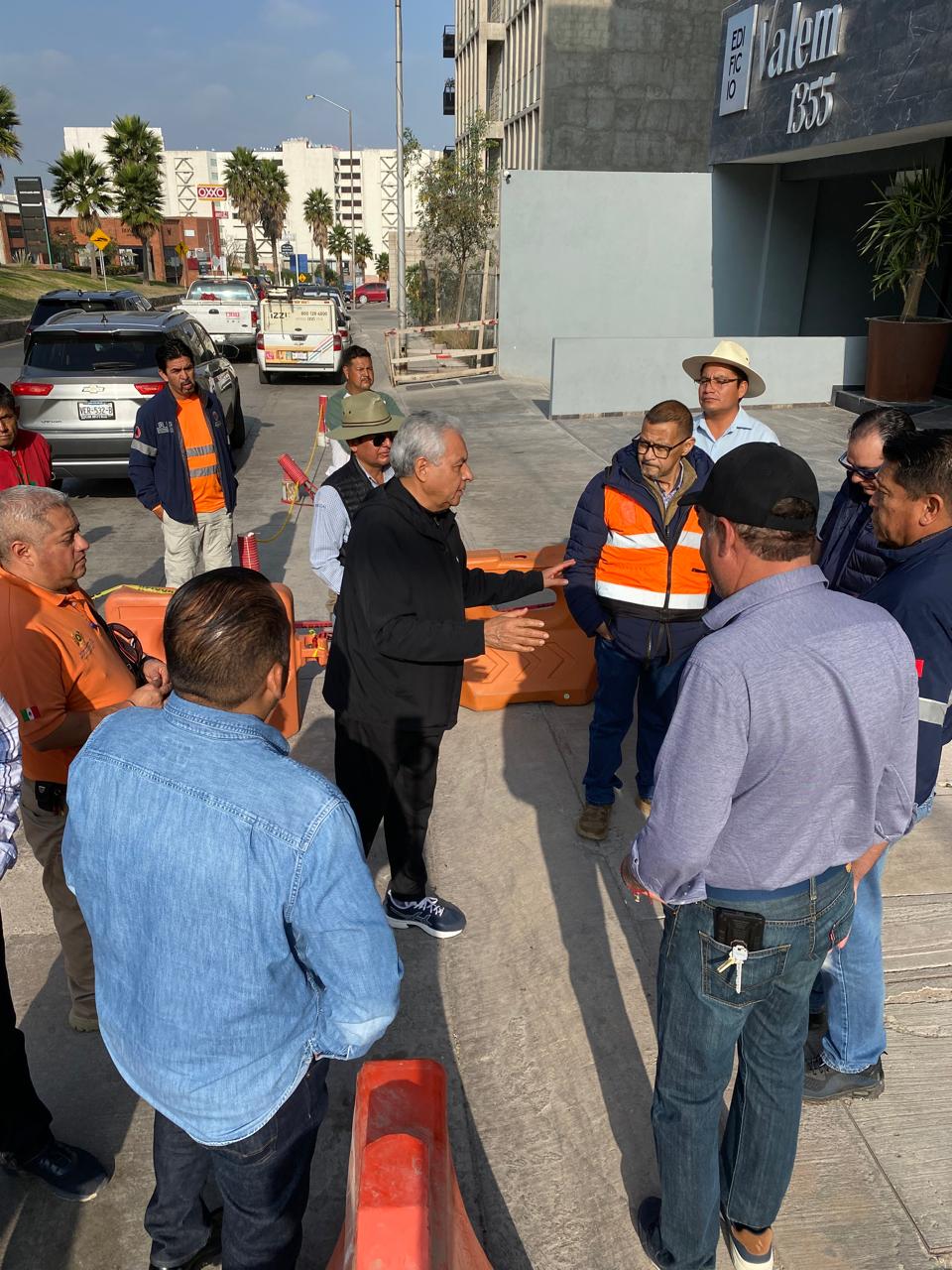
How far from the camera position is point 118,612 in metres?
4.80

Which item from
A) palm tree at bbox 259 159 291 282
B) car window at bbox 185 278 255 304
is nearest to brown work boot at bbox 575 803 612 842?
car window at bbox 185 278 255 304

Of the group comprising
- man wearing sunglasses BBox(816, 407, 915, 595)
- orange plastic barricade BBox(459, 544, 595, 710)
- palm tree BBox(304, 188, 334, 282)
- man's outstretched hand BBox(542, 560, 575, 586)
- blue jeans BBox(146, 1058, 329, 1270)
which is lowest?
orange plastic barricade BBox(459, 544, 595, 710)

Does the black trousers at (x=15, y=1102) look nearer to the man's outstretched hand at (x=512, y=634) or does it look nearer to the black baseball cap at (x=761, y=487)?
the man's outstretched hand at (x=512, y=634)

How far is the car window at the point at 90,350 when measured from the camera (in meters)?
9.68

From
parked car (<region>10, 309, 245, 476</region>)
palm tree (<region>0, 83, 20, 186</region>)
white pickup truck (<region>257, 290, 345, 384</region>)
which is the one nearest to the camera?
parked car (<region>10, 309, 245, 476</region>)

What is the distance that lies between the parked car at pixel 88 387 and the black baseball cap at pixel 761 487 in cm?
849

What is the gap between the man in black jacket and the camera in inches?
117

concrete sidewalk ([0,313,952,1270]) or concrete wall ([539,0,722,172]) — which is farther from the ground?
concrete wall ([539,0,722,172])

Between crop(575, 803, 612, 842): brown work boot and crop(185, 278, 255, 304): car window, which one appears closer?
crop(575, 803, 612, 842): brown work boot

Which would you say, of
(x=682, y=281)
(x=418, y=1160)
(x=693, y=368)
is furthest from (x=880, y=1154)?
(x=682, y=281)

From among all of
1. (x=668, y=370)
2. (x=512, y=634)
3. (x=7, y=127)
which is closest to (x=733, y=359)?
(x=512, y=634)

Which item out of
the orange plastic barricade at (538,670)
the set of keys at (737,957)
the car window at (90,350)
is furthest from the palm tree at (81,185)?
the set of keys at (737,957)

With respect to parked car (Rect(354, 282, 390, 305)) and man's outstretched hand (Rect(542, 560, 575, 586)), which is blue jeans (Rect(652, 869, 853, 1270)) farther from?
parked car (Rect(354, 282, 390, 305))

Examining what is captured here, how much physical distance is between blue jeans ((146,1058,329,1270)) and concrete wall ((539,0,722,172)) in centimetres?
2720
